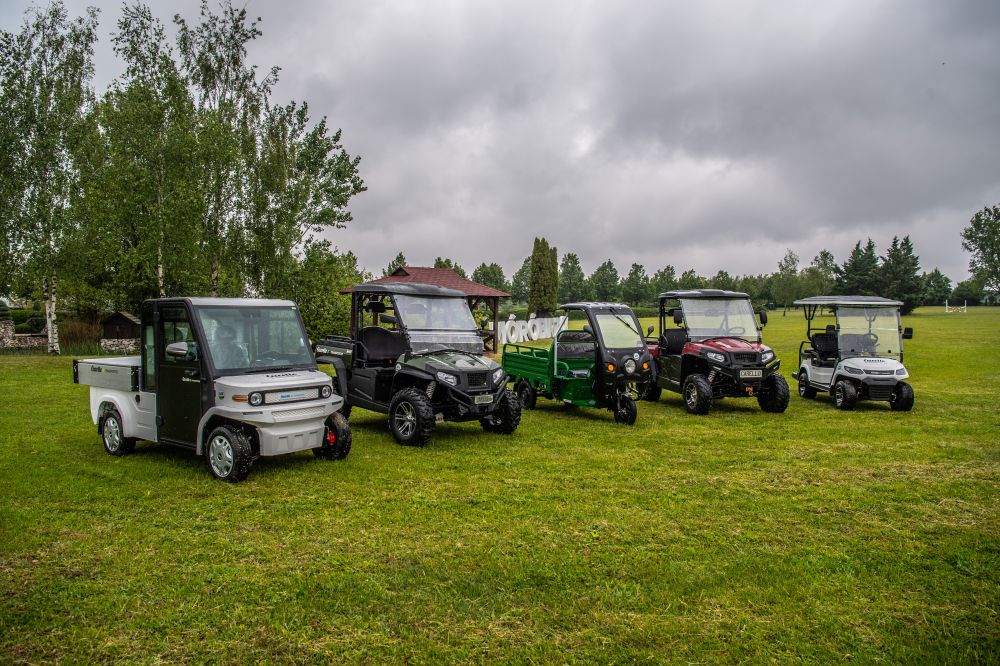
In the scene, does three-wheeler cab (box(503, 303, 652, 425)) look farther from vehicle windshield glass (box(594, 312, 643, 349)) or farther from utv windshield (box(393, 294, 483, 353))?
utv windshield (box(393, 294, 483, 353))

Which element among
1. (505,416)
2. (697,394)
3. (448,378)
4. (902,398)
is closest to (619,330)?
Result: (697,394)

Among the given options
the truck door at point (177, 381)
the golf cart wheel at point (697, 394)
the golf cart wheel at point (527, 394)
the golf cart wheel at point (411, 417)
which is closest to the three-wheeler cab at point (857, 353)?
the golf cart wheel at point (697, 394)

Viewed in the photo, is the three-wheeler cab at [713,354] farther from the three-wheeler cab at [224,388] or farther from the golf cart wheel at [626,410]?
the three-wheeler cab at [224,388]

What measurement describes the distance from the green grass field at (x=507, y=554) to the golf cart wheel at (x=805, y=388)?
5.37m

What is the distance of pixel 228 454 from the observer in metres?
7.28

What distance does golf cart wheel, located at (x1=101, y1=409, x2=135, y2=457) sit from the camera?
8.53 m

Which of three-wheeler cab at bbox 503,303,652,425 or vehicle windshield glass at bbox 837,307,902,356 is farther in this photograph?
vehicle windshield glass at bbox 837,307,902,356

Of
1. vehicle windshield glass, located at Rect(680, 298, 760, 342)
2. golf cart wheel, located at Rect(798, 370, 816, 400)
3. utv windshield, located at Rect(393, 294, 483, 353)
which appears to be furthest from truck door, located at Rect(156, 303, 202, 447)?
golf cart wheel, located at Rect(798, 370, 816, 400)

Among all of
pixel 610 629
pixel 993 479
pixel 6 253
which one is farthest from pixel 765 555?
pixel 6 253

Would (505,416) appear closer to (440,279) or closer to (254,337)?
(254,337)

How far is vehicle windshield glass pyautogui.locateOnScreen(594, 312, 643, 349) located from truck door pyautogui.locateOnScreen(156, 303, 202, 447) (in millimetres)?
6805

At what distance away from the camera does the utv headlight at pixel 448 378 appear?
9430 mm

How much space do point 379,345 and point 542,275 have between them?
54.7 m

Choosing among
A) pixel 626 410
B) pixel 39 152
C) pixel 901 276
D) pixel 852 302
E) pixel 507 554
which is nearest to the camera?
pixel 507 554
